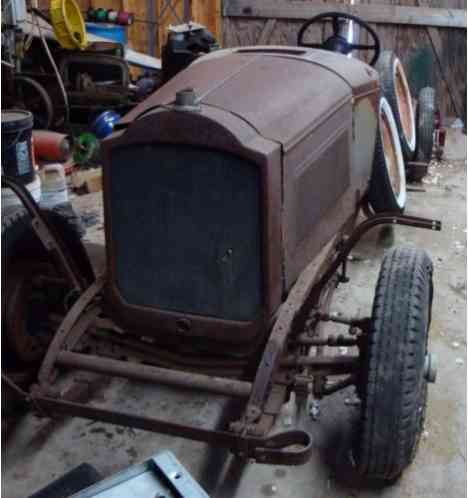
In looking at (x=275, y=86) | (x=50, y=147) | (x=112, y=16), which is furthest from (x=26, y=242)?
(x=112, y=16)

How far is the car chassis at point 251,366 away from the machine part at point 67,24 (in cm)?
320

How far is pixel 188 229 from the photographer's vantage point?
227 cm

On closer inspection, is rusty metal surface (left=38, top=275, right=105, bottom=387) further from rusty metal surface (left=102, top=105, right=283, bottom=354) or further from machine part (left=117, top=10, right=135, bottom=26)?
machine part (left=117, top=10, right=135, bottom=26)

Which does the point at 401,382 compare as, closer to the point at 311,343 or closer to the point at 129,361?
the point at 311,343

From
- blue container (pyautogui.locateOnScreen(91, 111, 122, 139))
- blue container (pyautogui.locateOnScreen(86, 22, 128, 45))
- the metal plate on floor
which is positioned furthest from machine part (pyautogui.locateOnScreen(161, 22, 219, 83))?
the metal plate on floor

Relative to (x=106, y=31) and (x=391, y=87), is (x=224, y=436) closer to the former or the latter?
(x=391, y=87)

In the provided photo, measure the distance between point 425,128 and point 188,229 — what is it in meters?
3.29

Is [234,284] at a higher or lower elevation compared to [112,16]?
lower

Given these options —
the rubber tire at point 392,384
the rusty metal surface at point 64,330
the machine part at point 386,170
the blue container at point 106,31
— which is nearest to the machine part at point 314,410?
the rubber tire at point 392,384

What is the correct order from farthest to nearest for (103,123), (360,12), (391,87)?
(360,12) < (103,123) < (391,87)

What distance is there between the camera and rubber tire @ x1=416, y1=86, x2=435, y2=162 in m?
5.10

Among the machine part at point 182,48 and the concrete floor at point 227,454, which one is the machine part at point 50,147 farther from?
the concrete floor at point 227,454

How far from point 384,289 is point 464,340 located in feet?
3.49

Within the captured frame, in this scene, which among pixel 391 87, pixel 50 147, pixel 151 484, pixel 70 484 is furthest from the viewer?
pixel 50 147
